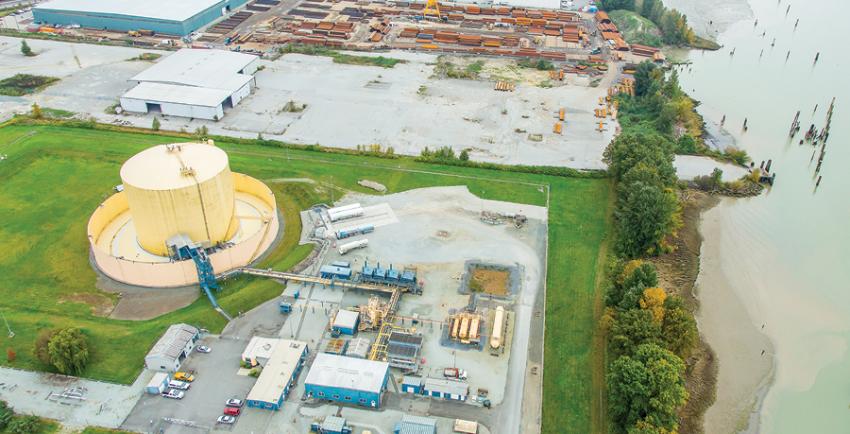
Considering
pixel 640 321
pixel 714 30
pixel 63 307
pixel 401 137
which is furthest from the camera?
pixel 714 30

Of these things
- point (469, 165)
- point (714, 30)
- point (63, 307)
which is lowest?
point (63, 307)

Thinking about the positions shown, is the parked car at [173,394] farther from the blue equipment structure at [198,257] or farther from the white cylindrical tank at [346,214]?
the white cylindrical tank at [346,214]

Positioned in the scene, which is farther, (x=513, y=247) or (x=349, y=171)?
(x=349, y=171)

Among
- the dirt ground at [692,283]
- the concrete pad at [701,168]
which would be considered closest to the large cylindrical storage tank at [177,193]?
the dirt ground at [692,283]

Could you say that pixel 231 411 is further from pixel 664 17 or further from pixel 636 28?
pixel 664 17

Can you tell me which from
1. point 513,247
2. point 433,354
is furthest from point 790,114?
point 433,354

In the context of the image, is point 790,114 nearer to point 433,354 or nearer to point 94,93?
point 433,354
